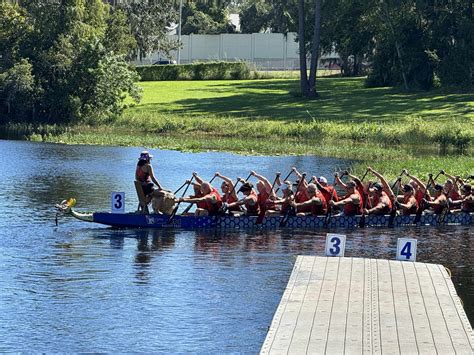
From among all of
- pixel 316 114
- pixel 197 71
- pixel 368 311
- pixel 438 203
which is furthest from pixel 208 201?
pixel 197 71

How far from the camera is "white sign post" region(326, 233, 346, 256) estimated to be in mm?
25125

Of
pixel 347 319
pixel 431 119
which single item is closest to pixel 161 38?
pixel 431 119

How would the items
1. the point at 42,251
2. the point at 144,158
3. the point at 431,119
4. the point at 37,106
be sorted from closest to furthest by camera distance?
the point at 42,251, the point at 144,158, the point at 431,119, the point at 37,106

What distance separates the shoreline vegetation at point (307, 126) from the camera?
56906 millimetres

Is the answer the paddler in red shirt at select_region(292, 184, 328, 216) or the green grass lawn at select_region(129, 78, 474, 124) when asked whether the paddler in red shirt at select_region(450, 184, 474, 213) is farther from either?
the green grass lawn at select_region(129, 78, 474, 124)

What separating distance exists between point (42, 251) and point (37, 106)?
42.6m

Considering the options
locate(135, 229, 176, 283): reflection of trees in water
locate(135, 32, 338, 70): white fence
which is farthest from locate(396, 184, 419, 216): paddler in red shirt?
locate(135, 32, 338, 70): white fence

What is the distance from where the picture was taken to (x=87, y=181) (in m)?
46.7

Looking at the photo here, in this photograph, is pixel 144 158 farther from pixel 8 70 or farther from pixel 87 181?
pixel 8 70

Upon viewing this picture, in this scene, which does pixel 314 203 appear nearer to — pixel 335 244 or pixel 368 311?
pixel 335 244

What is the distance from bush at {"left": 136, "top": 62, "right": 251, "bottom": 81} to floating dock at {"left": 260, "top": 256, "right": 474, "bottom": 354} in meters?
78.3

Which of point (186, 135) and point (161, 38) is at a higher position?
point (161, 38)

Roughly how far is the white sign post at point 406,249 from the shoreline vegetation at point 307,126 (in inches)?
807

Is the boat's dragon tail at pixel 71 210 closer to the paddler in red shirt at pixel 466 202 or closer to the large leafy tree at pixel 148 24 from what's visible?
the paddler in red shirt at pixel 466 202
